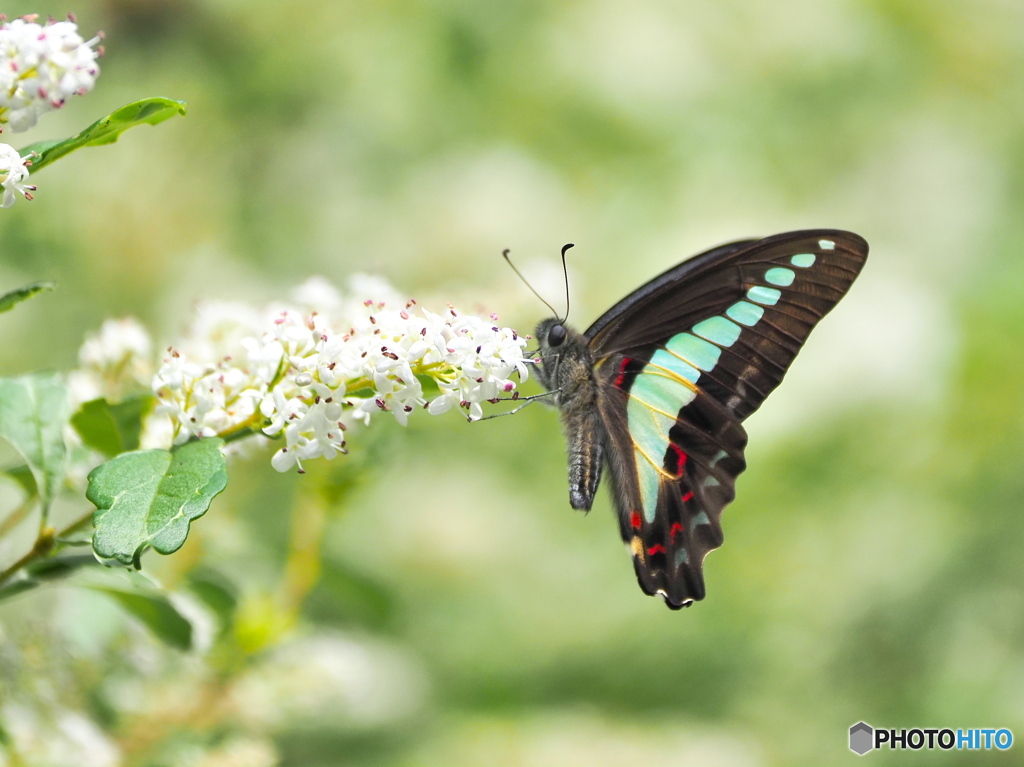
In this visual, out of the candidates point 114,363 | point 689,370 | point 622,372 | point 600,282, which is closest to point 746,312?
point 689,370

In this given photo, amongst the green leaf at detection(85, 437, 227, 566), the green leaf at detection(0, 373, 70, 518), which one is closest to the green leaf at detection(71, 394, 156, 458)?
the green leaf at detection(0, 373, 70, 518)

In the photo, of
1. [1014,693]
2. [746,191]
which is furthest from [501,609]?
[746,191]

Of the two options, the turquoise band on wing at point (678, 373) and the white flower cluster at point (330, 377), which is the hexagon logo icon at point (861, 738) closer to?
the turquoise band on wing at point (678, 373)

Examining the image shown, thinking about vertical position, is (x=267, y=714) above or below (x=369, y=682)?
below

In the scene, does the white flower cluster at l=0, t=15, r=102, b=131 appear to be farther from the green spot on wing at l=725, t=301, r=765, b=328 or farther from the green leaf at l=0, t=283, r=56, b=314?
the green spot on wing at l=725, t=301, r=765, b=328

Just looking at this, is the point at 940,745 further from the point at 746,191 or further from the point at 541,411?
the point at 746,191

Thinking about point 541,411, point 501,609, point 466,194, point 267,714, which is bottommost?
point 267,714
